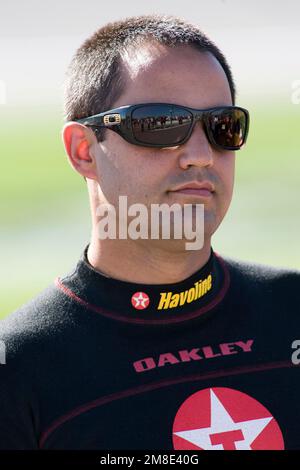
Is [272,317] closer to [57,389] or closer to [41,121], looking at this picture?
[57,389]

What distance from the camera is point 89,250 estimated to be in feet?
9.06

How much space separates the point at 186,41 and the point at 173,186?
1.53ft

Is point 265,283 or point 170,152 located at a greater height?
point 170,152

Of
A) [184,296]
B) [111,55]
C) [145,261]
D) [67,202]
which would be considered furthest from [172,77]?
[67,202]

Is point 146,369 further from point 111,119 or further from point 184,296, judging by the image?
point 111,119

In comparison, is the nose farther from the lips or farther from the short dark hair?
the short dark hair

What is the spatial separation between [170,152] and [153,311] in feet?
1.53

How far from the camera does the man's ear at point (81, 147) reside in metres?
2.72

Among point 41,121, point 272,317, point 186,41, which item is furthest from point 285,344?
point 41,121

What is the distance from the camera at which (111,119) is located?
2.59 meters

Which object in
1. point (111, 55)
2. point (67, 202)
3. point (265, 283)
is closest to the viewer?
point (111, 55)

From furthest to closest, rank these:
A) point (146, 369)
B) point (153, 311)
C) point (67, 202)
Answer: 1. point (67, 202)
2. point (153, 311)
3. point (146, 369)

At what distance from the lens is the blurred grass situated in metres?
6.77

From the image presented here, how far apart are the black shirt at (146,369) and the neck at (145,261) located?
0.12 feet
